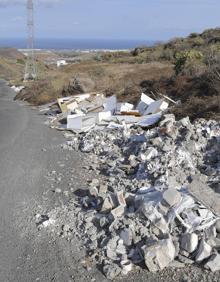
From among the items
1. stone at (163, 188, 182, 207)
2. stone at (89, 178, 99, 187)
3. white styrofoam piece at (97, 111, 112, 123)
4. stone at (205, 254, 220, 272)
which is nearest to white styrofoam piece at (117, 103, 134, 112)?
white styrofoam piece at (97, 111, 112, 123)

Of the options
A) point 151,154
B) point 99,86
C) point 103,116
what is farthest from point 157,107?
point 99,86

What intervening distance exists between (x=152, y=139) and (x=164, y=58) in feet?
99.0

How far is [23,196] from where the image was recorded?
846 cm

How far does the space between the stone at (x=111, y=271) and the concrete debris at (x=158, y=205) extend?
10 mm

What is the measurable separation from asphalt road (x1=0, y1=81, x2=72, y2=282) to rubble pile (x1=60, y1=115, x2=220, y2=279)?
67 centimetres

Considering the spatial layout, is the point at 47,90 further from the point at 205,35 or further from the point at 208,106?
the point at 205,35

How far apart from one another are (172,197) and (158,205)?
221 millimetres

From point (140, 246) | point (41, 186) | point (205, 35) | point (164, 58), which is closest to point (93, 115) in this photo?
point (41, 186)

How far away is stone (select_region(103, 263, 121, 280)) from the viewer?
5.52 m

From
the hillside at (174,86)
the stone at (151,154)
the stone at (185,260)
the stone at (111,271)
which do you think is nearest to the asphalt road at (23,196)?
the stone at (111,271)

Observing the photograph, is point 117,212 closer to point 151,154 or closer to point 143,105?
point 151,154

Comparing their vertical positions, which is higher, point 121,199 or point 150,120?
point 121,199

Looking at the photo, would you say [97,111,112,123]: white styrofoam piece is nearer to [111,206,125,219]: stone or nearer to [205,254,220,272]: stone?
[111,206,125,219]: stone

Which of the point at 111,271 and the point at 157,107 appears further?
the point at 157,107
